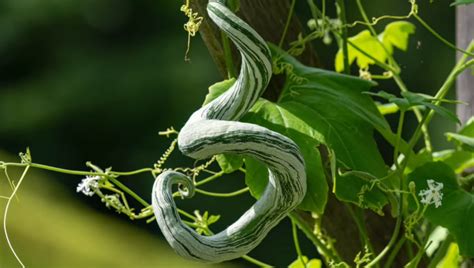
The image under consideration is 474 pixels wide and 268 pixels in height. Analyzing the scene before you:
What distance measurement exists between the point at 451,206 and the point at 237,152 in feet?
0.77

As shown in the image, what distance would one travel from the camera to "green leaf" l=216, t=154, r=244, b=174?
713 millimetres

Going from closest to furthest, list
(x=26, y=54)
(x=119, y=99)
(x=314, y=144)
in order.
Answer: (x=314, y=144) < (x=119, y=99) < (x=26, y=54)

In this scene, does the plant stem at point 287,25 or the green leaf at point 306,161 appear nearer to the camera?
the green leaf at point 306,161

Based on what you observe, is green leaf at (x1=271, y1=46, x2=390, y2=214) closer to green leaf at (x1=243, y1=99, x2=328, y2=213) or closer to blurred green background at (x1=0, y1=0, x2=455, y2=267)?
green leaf at (x1=243, y1=99, x2=328, y2=213)

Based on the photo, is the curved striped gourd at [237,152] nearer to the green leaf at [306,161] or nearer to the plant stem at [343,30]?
the green leaf at [306,161]

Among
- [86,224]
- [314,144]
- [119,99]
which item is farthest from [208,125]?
[119,99]

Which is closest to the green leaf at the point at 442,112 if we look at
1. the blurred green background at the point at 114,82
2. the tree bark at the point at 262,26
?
the tree bark at the point at 262,26

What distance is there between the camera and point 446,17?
4.75 m

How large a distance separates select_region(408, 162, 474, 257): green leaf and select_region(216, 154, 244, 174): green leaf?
0.43ft

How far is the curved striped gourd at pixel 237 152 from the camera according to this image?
1.88ft

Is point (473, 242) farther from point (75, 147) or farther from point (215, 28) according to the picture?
point (75, 147)

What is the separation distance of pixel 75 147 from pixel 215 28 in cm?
502

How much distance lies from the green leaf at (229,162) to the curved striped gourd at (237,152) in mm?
76

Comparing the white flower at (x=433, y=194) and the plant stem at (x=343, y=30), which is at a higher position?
the plant stem at (x=343, y=30)
